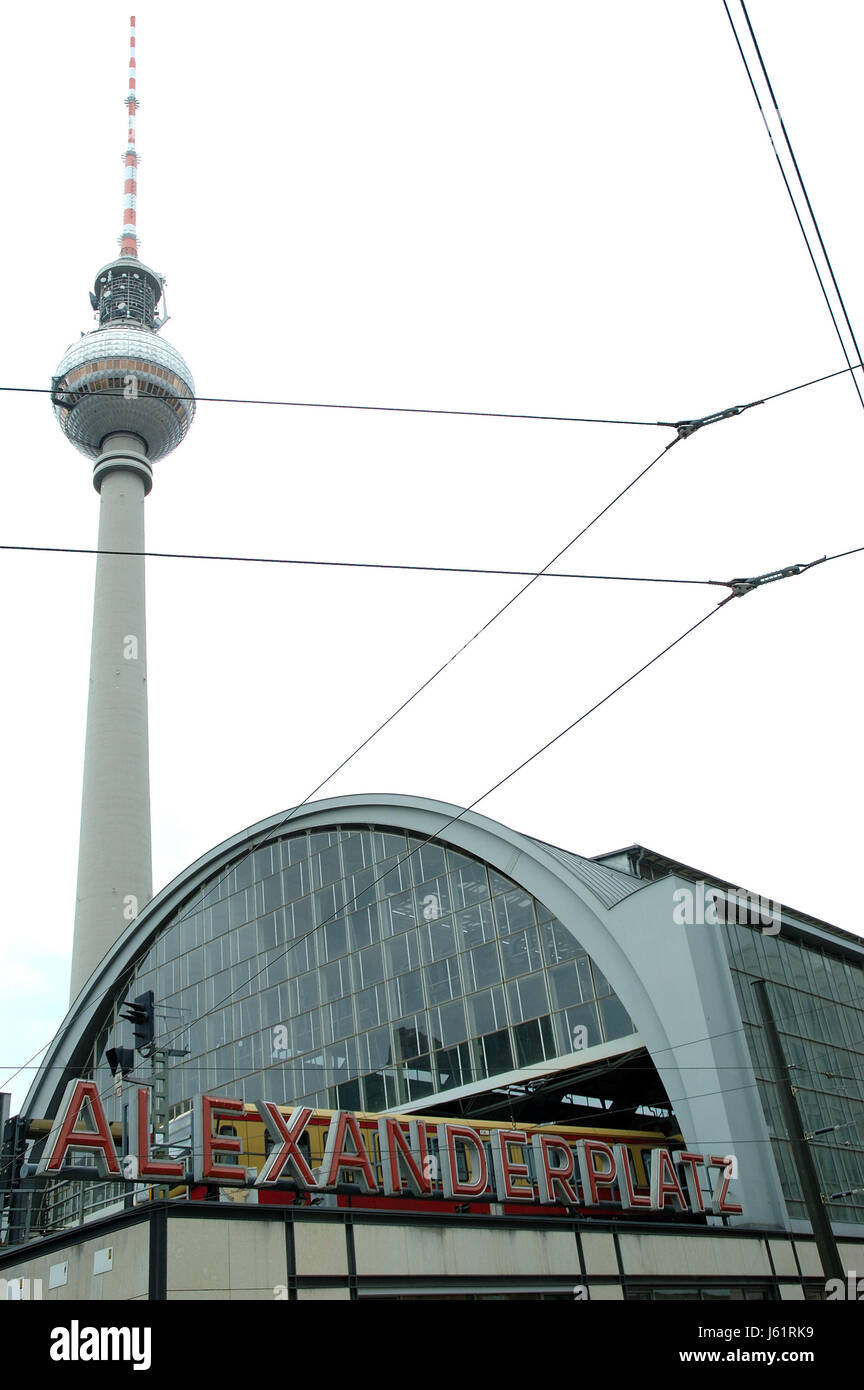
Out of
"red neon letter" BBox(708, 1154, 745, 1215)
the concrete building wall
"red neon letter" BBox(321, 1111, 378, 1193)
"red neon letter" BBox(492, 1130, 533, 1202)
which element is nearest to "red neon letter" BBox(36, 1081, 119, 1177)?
the concrete building wall

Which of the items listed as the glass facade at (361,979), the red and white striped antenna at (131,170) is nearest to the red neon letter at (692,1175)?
the glass facade at (361,979)

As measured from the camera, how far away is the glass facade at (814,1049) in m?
30.3

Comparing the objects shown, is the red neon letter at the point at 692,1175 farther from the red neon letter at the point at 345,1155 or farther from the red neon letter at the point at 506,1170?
the red neon letter at the point at 345,1155

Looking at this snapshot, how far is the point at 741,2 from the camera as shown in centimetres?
1063

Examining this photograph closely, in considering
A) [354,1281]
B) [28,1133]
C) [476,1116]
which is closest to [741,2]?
[354,1281]

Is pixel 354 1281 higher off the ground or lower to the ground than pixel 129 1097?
lower

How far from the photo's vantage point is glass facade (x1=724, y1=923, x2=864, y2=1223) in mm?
30266

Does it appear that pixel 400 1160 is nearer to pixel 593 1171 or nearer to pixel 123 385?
pixel 593 1171

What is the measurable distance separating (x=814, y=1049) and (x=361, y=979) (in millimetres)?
13779

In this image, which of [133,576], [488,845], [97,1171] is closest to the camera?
[97,1171]

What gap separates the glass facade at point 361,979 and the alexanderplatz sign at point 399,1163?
4.77m
